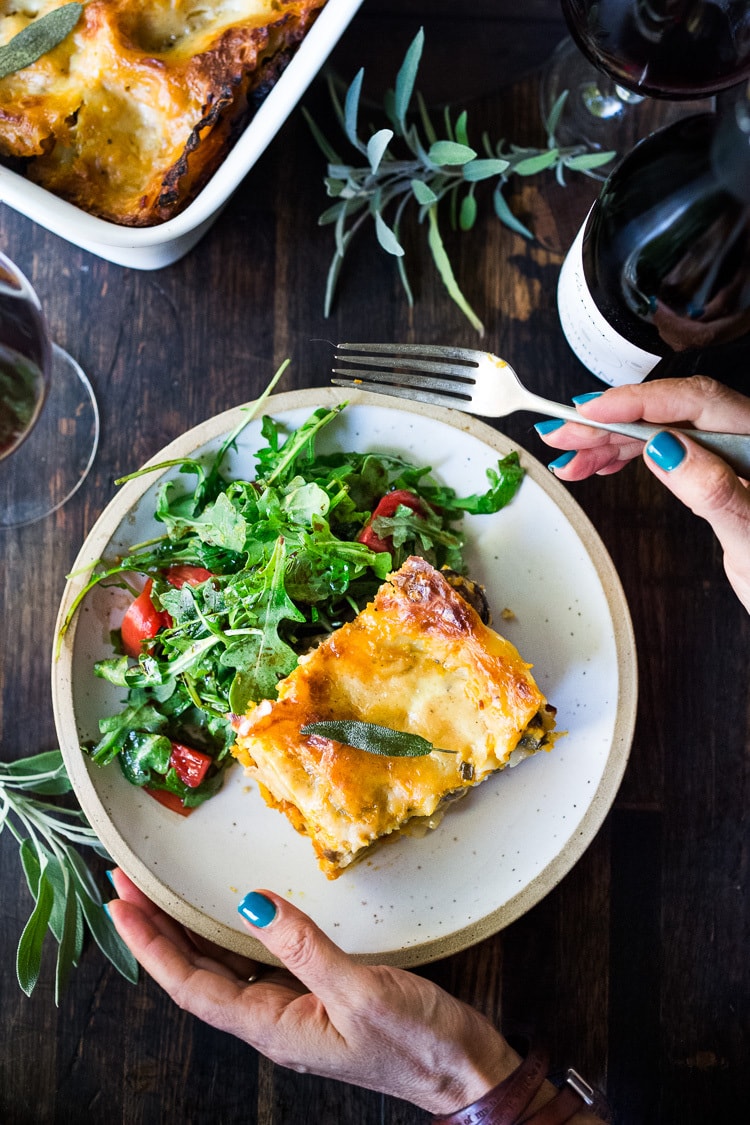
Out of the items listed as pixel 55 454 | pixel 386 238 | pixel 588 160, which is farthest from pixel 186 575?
pixel 588 160

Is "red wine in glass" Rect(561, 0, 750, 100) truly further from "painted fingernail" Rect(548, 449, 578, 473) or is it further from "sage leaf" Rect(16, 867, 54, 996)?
"sage leaf" Rect(16, 867, 54, 996)

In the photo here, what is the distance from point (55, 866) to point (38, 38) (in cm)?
163

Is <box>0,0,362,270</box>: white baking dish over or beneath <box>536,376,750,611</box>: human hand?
over

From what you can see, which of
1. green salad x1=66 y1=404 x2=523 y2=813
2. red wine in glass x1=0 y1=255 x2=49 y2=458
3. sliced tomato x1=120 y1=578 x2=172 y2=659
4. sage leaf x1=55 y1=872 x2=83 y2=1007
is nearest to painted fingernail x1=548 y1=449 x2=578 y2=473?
green salad x1=66 y1=404 x2=523 y2=813

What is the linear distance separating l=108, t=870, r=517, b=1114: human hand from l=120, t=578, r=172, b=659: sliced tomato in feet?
1.82

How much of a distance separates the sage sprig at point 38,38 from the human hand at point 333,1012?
1.58 metres

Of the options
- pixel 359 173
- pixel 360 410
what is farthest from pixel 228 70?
pixel 360 410

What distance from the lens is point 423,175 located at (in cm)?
209

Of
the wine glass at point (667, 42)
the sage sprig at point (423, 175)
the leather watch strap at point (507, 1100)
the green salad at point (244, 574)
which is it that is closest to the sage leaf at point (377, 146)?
the sage sprig at point (423, 175)

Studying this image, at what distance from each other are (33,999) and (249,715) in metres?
1.00

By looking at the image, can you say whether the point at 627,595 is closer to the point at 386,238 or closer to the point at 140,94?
the point at 386,238

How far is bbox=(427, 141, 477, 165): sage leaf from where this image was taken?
1840 millimetres

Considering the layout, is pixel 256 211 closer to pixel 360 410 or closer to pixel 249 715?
pixel 360 410

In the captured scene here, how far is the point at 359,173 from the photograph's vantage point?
2043 millimetres
